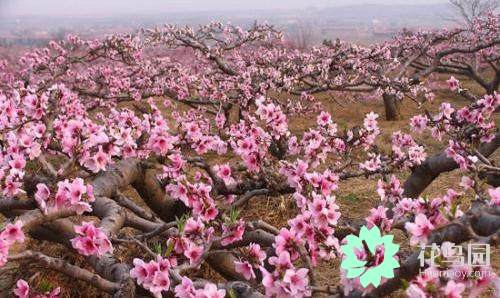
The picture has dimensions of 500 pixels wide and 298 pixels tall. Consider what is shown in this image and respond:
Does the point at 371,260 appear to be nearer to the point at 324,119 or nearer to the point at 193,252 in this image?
the point at 193,252

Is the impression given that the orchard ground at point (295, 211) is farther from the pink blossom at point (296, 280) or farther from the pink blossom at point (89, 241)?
the pink blossom at point (296, 280)

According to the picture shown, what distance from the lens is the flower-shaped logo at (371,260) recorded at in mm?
2217

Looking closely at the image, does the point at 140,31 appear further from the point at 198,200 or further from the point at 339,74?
the point at 198,200

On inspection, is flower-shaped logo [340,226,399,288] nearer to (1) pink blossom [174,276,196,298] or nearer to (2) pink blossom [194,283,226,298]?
(2) pink blossom [194,283,226,298]

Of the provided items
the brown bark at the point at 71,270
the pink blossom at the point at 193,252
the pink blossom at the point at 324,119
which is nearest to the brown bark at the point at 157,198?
the pink blossom at the point at 324,119

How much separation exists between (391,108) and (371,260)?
13243 mm

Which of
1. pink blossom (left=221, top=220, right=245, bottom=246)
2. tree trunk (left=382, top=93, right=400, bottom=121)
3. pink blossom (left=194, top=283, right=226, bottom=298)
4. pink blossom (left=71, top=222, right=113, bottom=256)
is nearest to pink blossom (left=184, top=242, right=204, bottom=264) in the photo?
pink blossom (left=221, top=220, right=245, bottom=246)

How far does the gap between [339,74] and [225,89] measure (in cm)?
274

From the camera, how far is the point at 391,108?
48.7 ft

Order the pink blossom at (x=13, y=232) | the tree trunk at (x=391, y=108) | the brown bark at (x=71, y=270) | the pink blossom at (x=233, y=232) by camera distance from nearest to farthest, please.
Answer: the pink blossom at (x=13, y=232) → the brown bark at (x=71, y=270) → the pink blossom at (x=233, y=232) → the tree trunk at (x=391, y=108)

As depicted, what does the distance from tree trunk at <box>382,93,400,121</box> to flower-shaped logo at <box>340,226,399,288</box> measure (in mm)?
12916

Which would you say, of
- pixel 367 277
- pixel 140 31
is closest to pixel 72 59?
pixel 140 31

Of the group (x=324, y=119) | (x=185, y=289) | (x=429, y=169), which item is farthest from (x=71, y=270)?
(x=429, y=169)

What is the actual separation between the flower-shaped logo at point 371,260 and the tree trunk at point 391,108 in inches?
508
